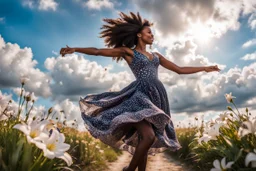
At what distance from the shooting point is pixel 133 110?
13.1 feet

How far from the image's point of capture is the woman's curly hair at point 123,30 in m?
5.12

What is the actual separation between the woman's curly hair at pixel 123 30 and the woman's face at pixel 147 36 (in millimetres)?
121

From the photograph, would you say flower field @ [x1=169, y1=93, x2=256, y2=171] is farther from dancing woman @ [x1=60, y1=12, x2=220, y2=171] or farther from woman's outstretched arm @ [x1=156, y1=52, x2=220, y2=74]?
woman's outstretched arm @ [x1=156, y1=52, x2=220, y2=74]

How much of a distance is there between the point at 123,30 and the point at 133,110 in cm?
176

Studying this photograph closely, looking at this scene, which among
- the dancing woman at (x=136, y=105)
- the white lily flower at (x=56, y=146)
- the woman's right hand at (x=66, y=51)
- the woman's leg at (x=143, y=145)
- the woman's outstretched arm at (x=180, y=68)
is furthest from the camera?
the woman's outstretched arm at (x=180, y=68)

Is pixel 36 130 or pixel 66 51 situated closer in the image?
pixel 36 130

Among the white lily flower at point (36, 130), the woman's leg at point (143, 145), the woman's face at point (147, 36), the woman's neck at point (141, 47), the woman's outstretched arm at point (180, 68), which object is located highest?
the woman's face at point (147, 36)

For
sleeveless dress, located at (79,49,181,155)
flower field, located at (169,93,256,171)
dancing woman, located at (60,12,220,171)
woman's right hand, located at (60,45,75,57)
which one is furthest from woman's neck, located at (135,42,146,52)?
flower field, located at (169,93,256,171)

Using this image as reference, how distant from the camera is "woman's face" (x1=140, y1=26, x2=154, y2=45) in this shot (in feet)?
16.1

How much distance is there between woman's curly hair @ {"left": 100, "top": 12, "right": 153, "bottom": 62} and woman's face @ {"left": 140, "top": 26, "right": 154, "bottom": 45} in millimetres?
121

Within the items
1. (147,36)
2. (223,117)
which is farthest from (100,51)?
(223,117)

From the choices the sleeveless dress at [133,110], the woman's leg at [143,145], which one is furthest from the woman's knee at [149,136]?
the sleeveless dress at [133,110]

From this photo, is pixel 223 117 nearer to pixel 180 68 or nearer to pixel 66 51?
pixel 180 68

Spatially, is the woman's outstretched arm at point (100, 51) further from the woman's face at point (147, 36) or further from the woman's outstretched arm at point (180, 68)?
the woman's outstretched arm at point (180, 68)
